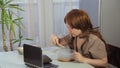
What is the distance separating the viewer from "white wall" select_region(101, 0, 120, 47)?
3322 millimetres

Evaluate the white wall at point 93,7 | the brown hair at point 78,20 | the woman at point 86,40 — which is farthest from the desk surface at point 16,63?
the white wall at point 93,7

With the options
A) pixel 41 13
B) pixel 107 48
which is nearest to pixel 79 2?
pixel 41 13

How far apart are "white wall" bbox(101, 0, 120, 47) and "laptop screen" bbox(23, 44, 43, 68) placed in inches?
75.7

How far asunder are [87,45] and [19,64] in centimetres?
58

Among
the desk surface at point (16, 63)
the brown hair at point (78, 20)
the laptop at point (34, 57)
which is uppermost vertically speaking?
the brown hair at point (78, 20)

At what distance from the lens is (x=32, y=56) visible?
5.28 feet

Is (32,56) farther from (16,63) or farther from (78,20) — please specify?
(78,20)

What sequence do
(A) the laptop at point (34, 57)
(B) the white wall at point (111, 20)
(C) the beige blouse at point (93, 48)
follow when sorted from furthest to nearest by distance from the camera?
1. (B) the white wall at point (111, 20)
2. (C) the beige blouse at point (93, 48)
3. (A) the laptop at point (34, 57)

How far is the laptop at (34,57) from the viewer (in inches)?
60.7

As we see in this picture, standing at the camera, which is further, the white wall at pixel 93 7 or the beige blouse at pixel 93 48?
the white wall at pixel 93 7

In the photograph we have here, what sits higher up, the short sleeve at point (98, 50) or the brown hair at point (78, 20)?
the brown hair at point (78, 20)

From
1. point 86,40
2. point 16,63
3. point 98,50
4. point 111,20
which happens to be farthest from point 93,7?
point 16,63

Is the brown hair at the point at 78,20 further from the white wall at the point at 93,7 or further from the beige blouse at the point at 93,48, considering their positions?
the white wall at the point at 93,7

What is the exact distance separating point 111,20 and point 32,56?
2052mm
